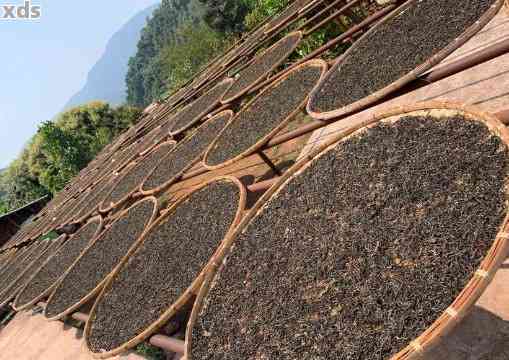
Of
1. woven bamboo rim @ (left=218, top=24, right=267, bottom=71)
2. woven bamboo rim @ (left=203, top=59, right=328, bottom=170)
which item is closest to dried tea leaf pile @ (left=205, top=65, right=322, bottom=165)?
woven bamboo rim @ (left=203, top=59, right=328, bottom=170)

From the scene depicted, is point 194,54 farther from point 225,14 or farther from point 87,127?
point 87,127

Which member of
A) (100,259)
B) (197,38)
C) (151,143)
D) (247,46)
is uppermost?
(197,38)

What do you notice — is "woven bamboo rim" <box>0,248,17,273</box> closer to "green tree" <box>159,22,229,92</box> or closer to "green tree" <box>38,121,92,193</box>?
"green tree" <box>38,121,92,193</box>

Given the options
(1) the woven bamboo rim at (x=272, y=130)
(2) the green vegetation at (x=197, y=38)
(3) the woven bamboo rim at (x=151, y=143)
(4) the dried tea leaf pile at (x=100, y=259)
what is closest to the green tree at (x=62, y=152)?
(2) the green vegetation at (x=197, y=38)

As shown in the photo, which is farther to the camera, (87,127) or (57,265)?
(87,127)

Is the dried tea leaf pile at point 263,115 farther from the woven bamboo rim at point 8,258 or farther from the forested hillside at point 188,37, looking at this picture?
the woven bamboo rim at point 8,258

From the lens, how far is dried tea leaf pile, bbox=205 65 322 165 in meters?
3.61

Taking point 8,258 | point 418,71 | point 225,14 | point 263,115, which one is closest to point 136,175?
point 263,115

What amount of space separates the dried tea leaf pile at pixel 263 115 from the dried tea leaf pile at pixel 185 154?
1.51 ft

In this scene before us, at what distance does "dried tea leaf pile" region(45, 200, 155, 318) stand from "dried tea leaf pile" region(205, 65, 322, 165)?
3.60 feet

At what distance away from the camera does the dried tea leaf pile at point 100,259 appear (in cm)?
369

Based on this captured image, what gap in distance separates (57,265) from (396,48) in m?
5.22

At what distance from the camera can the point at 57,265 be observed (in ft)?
17.0

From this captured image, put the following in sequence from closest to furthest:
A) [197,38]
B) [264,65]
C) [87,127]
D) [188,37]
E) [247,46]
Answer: [264,65]
[247,46]
[87,127]
[197,38]
[188,37]
